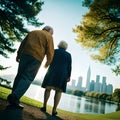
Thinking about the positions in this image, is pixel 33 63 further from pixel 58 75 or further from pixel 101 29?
pixel 101 29

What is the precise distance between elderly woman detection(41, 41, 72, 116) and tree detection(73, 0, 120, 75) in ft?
34.4

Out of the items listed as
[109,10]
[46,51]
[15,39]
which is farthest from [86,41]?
[46,51]

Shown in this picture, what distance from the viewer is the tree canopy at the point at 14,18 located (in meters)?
15.7

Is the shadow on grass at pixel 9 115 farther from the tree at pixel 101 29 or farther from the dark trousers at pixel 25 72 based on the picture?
the tree at pixel 101 29

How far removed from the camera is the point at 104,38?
17109 mm

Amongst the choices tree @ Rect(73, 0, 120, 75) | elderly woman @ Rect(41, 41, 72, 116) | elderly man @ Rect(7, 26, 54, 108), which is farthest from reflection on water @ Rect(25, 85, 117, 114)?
→ elderly man @ Rect(7, 26, 54, 108)

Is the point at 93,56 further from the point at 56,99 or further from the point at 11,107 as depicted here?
the point at 11,107

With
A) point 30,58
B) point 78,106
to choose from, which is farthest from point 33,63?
point 78,106

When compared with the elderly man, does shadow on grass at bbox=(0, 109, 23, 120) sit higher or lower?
lower

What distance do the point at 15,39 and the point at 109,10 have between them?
295 inches

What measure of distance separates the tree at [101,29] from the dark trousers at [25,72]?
477 inches

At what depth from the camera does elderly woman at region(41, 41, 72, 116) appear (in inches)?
229

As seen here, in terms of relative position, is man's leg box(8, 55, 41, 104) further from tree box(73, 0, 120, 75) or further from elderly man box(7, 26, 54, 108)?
tree box(73, 0, 120, 75)

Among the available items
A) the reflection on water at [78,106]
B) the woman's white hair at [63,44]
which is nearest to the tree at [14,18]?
the woman's white hair at [63,44]
